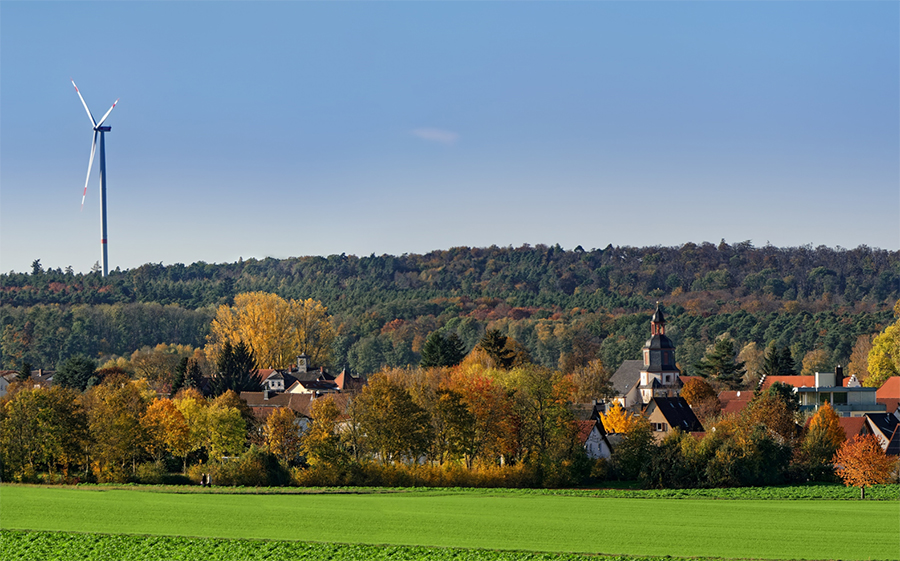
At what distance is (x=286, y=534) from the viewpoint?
37.5 meters

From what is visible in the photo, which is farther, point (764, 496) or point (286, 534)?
point (764, 496)

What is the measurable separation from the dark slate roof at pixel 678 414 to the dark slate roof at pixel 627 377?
24434 mm

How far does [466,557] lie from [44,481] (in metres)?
31.5

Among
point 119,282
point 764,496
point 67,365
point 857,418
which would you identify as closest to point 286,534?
point 764,496

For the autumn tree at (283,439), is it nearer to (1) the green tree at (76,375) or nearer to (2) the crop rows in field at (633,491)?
(2) the crop rows in field at (633,491)

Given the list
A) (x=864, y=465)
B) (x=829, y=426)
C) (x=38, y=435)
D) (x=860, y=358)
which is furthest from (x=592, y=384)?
(x=38, y=435)

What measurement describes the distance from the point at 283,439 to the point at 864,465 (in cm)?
3139

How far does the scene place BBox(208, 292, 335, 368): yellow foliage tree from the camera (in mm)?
114438

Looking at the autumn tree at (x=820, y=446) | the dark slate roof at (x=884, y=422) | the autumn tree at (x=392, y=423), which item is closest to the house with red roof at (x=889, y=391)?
the dark slate roof at (x=884, y=422)

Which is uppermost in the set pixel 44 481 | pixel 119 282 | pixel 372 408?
pixel 119 282

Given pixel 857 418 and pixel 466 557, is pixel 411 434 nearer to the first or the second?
pixel 466 557

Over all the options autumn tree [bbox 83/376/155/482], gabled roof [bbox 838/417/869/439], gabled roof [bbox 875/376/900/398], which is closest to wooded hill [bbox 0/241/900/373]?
gabled roof [bbox 875/376/900/398]

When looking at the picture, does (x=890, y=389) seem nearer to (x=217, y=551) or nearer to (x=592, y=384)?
(x=592, y=384)

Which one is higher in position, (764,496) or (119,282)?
(119,282)
